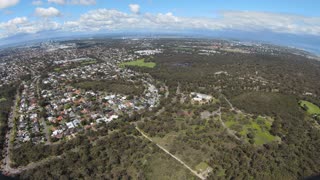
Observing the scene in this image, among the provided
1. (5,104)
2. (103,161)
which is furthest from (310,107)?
(5,104)

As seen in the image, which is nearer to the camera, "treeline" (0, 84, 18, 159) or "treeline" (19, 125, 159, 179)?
"treeline" (19, 125, 159, 179)

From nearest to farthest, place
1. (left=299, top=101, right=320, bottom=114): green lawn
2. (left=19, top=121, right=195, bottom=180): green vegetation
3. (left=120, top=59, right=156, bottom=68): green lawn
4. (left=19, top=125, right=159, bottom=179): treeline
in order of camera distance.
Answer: (left=19, top=125, right=159, bottom=179): treeline < (left=19, top=121, right=195, bottom=180): green vegetation < (left=299, top=101, right=320, bottom=114): green lawn < (left=120, top=59, right=156, bottom=68): green lawn

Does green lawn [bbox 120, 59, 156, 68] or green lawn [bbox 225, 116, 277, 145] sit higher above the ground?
green lawn [bbox 120, 59, 156, 68]

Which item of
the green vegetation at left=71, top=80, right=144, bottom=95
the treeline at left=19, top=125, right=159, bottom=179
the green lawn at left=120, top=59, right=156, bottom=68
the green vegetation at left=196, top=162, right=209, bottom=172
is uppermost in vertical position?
the green lawn at left=120, top=59, right=156, bottom=68

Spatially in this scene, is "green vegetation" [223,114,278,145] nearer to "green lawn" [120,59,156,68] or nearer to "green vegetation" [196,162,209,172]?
"green vegetation" [196,162,209,172]

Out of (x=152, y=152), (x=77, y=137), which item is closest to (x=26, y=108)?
(x=77, y=137)

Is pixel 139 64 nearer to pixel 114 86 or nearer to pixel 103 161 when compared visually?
pixel 114 86

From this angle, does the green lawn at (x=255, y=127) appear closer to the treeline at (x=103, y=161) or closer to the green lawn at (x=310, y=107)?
the green lawn at (x=310, y=107)

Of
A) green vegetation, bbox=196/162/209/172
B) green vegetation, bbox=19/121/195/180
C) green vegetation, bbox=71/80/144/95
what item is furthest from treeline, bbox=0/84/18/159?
green vegetation, bbox=196/162/209/172
